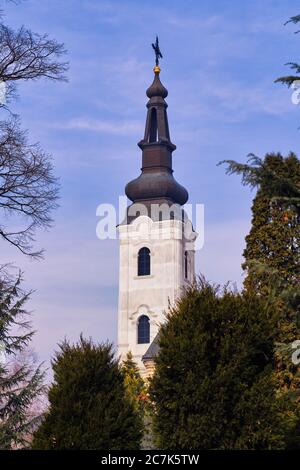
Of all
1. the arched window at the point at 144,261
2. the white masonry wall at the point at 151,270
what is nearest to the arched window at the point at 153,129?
the white masonry wall at the point at 151,270

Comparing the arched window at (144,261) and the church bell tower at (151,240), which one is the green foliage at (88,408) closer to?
the church bell tower at (151,240)

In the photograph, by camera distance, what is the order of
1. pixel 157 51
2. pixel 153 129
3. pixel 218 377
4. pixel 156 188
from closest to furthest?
1. pixel 218 377
2. pixel 156 188
3. pixel 153 129
4. pixel 157 51

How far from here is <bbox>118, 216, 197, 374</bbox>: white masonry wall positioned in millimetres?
80125

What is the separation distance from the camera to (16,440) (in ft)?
82.0

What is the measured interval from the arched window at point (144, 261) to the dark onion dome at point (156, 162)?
4798 mm

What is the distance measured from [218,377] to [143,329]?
63.3m

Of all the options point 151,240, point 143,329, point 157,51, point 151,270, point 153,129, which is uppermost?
point 157,51

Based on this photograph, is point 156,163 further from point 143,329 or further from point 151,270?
point 143,329

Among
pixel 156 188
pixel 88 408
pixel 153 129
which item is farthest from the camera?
pixel 153 129

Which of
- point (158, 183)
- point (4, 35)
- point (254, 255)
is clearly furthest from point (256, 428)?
point (158, 183)

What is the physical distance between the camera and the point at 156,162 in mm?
81438

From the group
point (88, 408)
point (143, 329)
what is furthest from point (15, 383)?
point (143, 329)

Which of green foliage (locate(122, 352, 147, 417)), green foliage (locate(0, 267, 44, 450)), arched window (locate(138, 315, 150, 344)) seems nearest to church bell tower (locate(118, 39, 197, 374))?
arched window (locate(138, 315, 150, 344))
